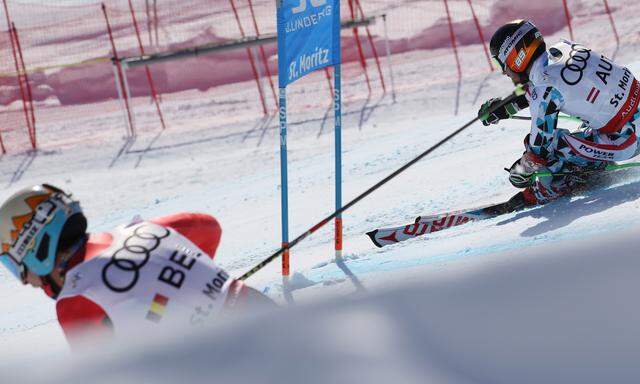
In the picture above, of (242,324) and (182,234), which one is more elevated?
(242,324)

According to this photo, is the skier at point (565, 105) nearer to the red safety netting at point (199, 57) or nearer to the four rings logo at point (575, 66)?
the four rings logo at point (575, 66)

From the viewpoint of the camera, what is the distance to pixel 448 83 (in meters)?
13.7

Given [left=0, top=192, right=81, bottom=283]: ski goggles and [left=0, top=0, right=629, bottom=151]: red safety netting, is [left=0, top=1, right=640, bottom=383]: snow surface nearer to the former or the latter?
[left=0, top=0, right=629, bottom=151]: red safety netting

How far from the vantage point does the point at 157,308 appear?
2.99 m

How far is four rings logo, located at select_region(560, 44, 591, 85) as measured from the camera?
19.7 feet

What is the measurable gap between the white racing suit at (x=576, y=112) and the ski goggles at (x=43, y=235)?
3.77 metres

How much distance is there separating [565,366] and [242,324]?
0.59 m

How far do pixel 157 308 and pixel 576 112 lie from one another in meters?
4.02

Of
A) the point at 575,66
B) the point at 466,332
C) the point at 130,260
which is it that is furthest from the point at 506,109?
the point at 466,332

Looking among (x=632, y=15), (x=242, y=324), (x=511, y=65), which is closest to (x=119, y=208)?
(x=511, y=65)

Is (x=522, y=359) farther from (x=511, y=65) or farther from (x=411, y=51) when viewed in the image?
(x=411, y=51)

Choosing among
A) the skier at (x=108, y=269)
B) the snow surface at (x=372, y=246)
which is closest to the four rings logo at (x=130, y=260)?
the skier at (x=108, y=269)

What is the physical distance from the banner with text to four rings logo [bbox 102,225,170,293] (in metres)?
2.46

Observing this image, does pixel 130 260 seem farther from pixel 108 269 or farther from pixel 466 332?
pixel 466 332
